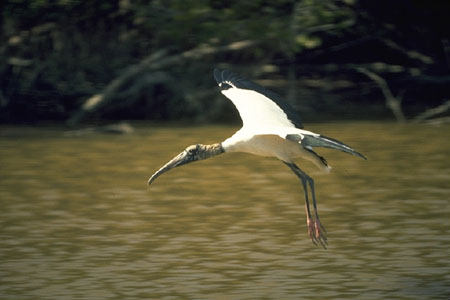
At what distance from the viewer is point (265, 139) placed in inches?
349

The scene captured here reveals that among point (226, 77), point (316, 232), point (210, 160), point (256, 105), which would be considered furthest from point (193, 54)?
point (316, 232)

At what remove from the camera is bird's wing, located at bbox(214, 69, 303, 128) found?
30.2 feet

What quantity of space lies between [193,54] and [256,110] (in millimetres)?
8406

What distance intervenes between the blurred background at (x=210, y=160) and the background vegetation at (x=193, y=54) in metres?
0.03

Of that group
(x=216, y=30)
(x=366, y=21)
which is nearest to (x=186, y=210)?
(x=216, y=30)

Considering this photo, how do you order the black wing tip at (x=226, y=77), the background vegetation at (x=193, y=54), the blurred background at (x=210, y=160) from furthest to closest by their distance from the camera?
the background vegetation at (x=193, y=54), the black wing tip at (x=226, y=77), the blurred background at (x=210, y=160)

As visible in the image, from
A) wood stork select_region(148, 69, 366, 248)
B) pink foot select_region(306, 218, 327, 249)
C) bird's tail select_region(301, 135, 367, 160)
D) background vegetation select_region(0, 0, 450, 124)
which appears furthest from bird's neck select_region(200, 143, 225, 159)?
background vegetation select_region(0, 0, 450, 124)

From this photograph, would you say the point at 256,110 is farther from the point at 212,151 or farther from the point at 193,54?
the point at 193,54

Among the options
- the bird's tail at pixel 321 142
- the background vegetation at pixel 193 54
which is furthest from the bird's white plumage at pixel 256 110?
the background vegetation at pixel 193 54

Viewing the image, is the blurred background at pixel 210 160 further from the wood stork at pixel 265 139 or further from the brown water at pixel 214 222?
the wood stork at pixel 265 139

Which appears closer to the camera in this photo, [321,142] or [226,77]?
[321,142]

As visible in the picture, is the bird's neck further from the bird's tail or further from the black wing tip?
the bird's tail

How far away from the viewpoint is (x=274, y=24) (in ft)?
54.2

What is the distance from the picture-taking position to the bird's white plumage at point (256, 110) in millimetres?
9164
